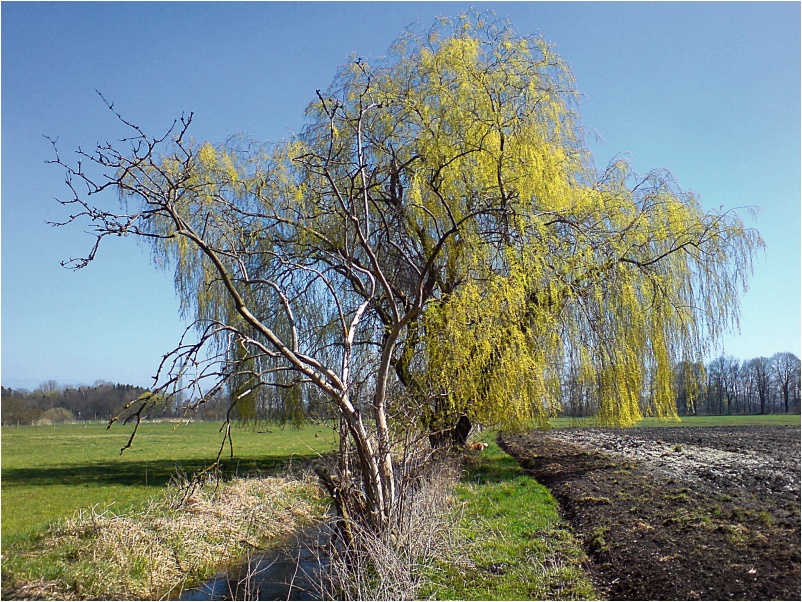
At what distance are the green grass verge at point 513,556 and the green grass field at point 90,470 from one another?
2.08 m

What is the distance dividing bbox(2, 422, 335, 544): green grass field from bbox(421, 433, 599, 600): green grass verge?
6.83 ft

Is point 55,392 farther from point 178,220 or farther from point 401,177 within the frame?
point 178,220

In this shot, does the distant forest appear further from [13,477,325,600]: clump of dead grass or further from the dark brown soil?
[13,477,325,600]: clump of dead grass

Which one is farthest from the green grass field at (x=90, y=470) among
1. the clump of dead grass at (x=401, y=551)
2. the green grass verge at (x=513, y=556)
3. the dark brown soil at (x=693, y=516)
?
the dark brown soil at (x=693, y=516)

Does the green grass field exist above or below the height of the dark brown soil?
below

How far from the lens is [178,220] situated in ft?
17.7

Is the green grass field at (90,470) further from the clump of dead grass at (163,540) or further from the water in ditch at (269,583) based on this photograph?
the water in ditch at (269,583)

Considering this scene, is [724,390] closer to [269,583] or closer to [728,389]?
[728,389]

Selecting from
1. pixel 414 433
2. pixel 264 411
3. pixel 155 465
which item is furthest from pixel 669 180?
pixel 155 465

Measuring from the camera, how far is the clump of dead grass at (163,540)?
6812 mm

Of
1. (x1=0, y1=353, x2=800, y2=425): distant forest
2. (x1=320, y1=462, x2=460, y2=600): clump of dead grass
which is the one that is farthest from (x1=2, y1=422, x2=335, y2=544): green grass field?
(x1=0, y1=353, x2=800, y2=425): distant forest

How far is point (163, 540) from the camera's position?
8023 mm

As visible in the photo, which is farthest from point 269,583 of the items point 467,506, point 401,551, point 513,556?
point 467,506

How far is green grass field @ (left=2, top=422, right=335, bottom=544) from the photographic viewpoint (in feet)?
33.4
